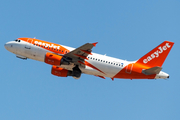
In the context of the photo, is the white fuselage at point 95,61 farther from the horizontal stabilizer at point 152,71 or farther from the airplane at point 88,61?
the horizontal stabilizer at point 152,71

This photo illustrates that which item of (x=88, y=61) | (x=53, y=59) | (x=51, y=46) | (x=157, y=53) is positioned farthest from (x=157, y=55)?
(x=51, y=46)

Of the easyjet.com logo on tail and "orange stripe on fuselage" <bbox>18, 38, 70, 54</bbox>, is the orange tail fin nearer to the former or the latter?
the easyjet.com logo on tail

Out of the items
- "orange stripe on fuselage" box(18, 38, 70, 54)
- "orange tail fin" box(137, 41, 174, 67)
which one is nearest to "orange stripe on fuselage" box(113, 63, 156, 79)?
"orange tail fin" box(137, 41, 174, 67)

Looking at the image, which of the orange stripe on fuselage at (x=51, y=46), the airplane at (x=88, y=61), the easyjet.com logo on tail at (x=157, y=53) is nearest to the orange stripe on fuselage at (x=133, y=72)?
the airplane at (x=88, y=61)

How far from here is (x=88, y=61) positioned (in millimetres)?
48906

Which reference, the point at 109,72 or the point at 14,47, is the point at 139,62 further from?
the point at 14,47

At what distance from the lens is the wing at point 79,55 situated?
152 feet

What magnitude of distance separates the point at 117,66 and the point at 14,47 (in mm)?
17930

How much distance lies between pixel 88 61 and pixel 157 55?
469 inches

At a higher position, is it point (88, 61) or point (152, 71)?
point (88, 61)

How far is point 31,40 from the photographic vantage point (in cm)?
5000

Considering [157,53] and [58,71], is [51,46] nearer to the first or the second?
[58,71]

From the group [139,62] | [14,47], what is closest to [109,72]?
[139,62]

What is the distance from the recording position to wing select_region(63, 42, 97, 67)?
4634 cm
